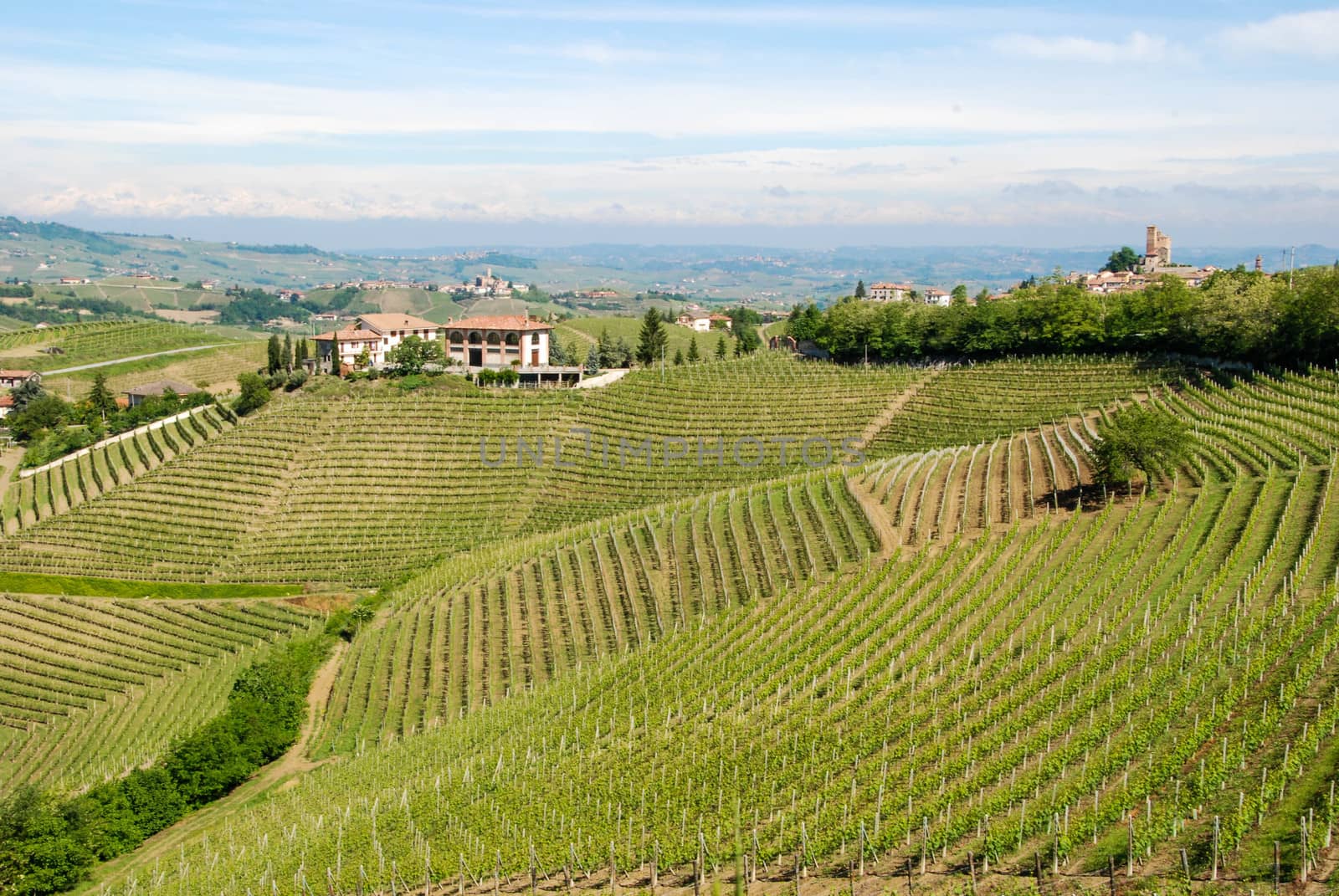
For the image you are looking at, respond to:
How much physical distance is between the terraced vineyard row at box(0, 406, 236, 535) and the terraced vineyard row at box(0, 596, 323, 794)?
14.0 m

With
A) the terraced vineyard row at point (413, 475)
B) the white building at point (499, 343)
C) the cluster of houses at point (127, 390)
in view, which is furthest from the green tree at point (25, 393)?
the white building at point (499, 343)

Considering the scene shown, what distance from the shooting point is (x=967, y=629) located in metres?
30.7

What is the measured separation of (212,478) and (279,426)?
487 centimetres

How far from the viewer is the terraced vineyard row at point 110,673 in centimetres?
3806

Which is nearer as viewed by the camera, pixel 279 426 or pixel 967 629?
pixel 967 629

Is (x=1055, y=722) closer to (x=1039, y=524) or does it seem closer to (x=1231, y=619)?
(x=1231, y=619)

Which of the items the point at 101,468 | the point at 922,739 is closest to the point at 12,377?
the point at 101,468

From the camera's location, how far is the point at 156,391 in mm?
93125

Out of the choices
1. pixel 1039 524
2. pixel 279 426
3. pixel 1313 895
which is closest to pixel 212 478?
pixel 279 426

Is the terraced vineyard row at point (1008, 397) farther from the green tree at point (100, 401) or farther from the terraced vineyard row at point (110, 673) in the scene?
the green tree at point (100, 401)

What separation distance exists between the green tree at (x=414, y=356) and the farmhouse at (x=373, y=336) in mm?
9962

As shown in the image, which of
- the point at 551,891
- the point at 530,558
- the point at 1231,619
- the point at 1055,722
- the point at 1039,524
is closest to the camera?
the point at 551,891

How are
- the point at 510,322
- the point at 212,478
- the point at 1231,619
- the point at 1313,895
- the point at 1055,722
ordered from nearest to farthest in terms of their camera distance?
the point at 1313,895, the point at 1055,722, the point at 1231,619, the point at 212,478, the point at 510,322

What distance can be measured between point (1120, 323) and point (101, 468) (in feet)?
189
